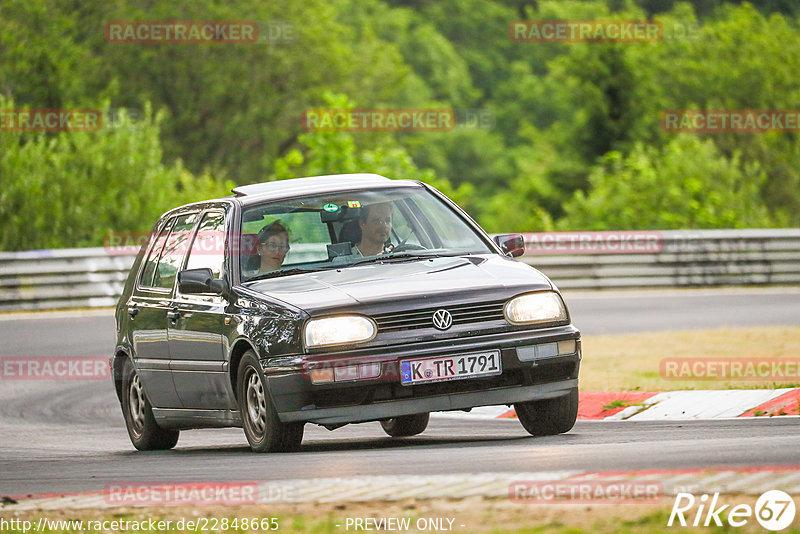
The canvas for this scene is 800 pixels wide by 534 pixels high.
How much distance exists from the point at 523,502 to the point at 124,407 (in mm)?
5569

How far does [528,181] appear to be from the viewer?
226 feet

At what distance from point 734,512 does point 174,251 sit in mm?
5692

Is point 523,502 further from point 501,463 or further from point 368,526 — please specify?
point 501,463

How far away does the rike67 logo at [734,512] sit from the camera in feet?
18.1

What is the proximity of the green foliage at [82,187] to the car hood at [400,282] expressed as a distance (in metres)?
20.7

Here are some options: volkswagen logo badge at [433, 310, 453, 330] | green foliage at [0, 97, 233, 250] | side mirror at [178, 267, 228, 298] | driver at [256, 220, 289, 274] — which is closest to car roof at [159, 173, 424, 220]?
driver at [256, 220, 289, 274]

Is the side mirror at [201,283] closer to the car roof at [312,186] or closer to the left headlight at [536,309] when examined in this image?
the car roof at [312,186]

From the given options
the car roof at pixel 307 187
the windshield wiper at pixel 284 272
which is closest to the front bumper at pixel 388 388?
the windshield wiper at pixel 284 272

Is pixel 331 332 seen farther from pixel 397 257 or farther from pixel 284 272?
pixel 397 257

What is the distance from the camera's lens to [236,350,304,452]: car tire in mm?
8664

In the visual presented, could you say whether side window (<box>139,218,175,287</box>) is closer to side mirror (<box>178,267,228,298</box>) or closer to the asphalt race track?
the asphalt race track

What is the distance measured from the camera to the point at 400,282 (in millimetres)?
8797

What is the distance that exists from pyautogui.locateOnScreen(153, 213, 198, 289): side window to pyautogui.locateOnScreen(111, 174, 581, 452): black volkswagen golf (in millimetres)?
19

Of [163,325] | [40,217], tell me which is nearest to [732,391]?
[163,325]
